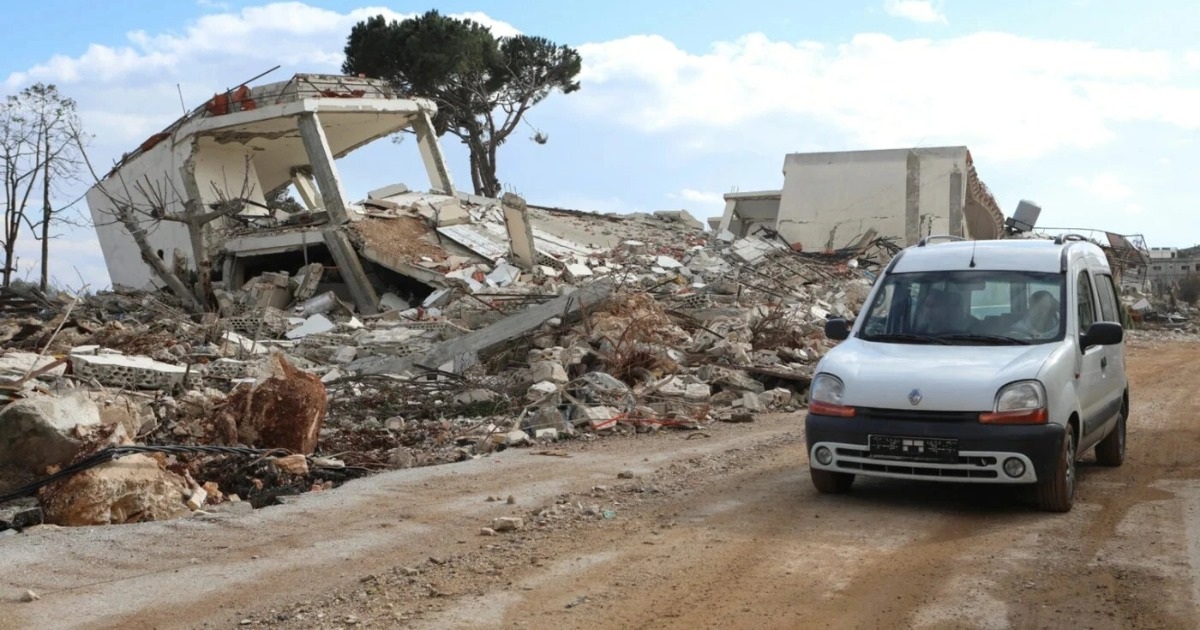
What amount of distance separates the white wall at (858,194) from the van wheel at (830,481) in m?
25.2

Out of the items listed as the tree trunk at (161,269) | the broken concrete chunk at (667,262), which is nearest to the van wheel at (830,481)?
the broken concrete chunk at (667,262)

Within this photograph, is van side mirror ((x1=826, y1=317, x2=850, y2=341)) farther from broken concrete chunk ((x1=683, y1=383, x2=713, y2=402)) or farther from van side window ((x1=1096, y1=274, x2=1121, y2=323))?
broken concrete chunk ((x1=683, y1=383, x2=713, y2=402))

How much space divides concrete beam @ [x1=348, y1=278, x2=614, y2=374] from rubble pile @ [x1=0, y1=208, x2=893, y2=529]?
0.03 metres

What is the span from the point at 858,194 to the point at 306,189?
16.0 metres

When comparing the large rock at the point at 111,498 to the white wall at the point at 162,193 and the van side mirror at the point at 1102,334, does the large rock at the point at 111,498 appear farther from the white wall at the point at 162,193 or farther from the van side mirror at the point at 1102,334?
the white wall at the point at 162,193

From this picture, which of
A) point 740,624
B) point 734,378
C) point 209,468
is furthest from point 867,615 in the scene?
point 734,378

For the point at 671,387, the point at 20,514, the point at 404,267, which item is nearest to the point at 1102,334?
the point at 671,387

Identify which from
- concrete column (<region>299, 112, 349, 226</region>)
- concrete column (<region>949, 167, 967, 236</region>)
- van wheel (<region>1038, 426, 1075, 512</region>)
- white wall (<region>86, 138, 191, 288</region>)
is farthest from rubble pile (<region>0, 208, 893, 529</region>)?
concrete column (<region>949, 167, 967, 236</region>)

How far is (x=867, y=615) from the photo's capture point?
16.7 ft

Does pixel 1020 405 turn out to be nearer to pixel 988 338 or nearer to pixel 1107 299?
pixel 988 338

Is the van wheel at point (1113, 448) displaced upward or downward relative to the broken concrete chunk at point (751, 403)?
upward

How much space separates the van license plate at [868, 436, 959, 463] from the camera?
6.92 metres

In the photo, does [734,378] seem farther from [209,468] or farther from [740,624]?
[740,624]

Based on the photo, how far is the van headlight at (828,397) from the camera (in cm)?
727
